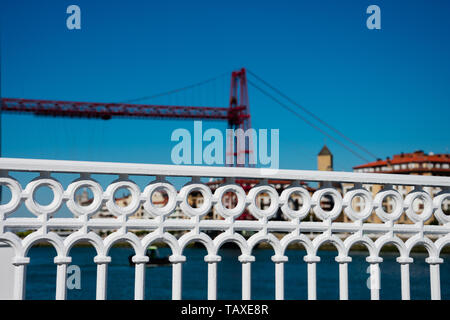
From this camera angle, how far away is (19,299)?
302 centimetres

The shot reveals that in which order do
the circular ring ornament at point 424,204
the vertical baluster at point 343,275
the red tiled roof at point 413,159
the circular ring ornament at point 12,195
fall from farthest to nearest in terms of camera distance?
the red tiled roof at point 413,159
the circular ring ornament at point 424,204
the vertical baluster at point 343,275
the circular ring ornament at point 12,195

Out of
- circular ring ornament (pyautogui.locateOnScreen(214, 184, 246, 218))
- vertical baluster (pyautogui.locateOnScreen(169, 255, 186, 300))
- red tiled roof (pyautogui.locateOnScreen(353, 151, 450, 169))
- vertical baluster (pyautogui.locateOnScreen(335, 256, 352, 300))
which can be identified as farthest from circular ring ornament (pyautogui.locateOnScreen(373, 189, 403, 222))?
red tiled roof (pyautogui.locateOnScreen(353, 151, 450, 169))

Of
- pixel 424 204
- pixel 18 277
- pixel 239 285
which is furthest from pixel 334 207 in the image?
pixel 239 285

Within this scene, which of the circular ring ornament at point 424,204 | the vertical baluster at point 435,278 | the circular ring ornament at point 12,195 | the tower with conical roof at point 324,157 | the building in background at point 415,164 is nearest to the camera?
the circular ring ornament at point 12,195

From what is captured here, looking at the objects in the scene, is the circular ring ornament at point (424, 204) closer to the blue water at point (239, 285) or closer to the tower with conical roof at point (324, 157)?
the blue water at point (239, 285)

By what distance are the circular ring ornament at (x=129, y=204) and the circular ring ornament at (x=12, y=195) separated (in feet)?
1.56

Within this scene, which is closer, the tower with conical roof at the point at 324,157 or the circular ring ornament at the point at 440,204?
the circular ring ornament at the point at 440,204

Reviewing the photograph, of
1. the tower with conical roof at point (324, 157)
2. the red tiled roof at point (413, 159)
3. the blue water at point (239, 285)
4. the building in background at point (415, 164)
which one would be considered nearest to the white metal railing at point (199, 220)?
the blue water at point (239, 285)

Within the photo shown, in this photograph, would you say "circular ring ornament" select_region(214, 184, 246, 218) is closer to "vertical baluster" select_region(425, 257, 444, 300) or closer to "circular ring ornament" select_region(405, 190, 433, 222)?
"circular ring ornament" select_region(405, 190, 433, 222)

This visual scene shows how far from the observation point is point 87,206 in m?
3.09

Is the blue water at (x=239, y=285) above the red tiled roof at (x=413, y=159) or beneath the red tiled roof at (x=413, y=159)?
beneath

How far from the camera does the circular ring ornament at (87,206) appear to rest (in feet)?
10.1

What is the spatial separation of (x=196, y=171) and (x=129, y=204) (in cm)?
45
